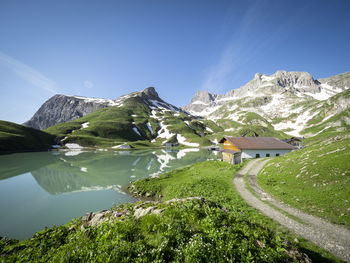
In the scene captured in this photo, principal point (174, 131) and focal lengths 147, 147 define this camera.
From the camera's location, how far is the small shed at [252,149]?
149ft

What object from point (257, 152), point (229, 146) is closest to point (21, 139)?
point (229, 146)

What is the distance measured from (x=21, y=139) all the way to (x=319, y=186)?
18524cm

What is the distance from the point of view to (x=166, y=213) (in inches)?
343

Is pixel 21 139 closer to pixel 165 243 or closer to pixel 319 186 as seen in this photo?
pixel 165 243

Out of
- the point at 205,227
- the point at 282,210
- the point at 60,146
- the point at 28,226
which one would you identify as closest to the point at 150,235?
the point at 205,227

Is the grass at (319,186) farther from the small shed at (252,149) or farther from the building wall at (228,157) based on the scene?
the building wall at (228,157)

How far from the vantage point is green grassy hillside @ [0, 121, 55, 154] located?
112 meters

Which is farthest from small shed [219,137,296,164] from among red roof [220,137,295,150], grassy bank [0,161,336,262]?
grassy bank [0,161,336,262]

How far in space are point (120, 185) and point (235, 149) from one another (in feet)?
118

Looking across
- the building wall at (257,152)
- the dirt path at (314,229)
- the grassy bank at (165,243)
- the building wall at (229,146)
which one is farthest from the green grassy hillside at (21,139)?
the dirt path at (314,229)

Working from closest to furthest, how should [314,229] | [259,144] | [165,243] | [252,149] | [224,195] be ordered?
[165,243] → [314,229] → [224,195] → [252,149] → [259,144]

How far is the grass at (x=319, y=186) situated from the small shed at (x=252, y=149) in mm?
21137

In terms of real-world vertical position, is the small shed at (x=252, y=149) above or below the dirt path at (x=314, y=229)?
above

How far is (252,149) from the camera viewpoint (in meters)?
46.3
